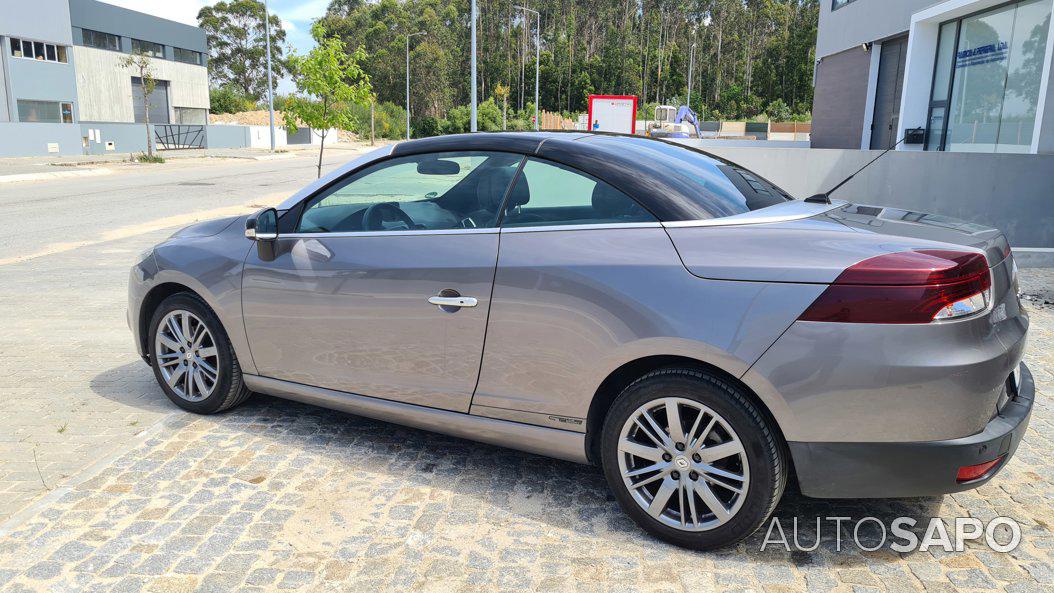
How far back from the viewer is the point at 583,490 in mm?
3717

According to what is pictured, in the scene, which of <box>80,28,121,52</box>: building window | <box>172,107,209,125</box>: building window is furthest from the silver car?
<box>172,107,209,125</box>: building window

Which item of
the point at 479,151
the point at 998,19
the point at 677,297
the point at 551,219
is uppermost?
the point at 998,19

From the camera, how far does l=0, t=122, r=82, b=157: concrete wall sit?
35.1 meters

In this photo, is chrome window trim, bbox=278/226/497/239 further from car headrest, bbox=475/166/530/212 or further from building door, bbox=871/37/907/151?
building door, bbox=871/37/907/151

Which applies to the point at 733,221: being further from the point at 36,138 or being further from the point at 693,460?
the point at 36,138

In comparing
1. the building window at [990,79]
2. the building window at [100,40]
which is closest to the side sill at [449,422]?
the building window at [990,79]

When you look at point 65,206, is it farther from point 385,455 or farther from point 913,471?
point 913,471

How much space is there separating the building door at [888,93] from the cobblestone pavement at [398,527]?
58.6 feet

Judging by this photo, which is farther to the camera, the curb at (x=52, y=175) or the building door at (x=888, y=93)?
the curb at (x=52, y=175)

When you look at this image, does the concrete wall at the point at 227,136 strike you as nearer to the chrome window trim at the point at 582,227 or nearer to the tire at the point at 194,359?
the tire at the point at 194,359

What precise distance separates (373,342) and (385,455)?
652 mm

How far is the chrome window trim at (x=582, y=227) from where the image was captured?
319cm

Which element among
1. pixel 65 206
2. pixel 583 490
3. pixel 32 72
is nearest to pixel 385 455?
pixel 583 490

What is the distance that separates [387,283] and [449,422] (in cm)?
69
